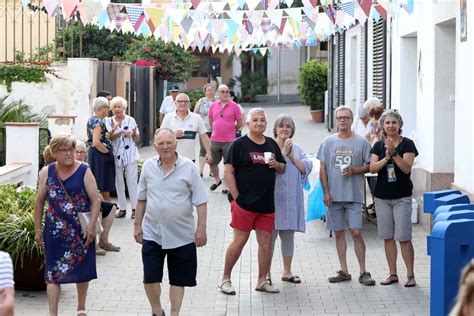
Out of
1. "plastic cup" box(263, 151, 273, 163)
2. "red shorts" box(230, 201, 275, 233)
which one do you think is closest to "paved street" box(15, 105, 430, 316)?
"red shorts" box(230, 201, 275, 233)

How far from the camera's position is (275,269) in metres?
11.0

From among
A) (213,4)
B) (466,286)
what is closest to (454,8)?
(213,4)

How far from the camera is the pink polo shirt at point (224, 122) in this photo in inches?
661

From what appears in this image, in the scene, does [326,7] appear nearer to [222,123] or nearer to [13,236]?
[222,123]

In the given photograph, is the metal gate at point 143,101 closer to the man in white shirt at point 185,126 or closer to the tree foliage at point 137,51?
the tree foliage at point 137,51

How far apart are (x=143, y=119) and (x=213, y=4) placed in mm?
12313

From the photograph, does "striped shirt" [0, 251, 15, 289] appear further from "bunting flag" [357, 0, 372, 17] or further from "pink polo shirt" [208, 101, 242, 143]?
"pink polo shirt" [208, 101, 242, 143]

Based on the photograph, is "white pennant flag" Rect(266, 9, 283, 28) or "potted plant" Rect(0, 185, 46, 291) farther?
"white pennant flag" Rect(266, 9, 283, 28)

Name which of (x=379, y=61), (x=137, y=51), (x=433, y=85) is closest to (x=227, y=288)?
(x=433, y=85)

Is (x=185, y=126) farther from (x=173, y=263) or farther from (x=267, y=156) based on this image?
(x=173, y=263)

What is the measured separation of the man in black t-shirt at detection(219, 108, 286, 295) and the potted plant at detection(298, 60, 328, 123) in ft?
84.4

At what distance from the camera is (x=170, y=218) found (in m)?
8.16

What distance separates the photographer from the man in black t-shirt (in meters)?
9.46

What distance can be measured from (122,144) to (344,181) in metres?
4.25
